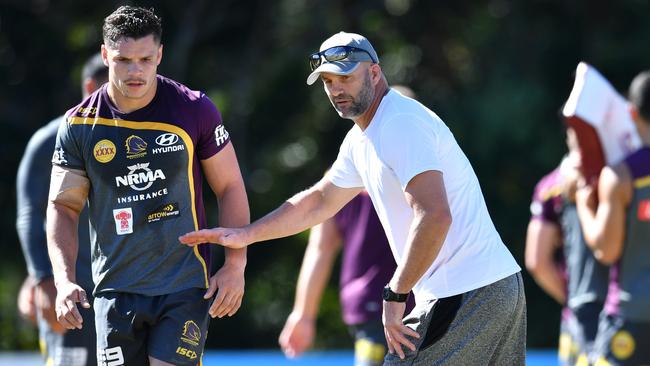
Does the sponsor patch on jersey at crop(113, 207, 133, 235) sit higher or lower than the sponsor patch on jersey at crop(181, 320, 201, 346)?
higher

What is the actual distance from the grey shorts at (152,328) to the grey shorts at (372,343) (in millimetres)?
1625

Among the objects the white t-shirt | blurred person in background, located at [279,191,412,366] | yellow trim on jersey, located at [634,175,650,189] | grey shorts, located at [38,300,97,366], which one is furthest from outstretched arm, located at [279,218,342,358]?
the white t-shirt

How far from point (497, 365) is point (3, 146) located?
1141 cm

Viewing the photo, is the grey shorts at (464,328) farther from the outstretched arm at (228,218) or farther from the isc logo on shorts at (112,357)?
the isc logo on shorts at (112,357)

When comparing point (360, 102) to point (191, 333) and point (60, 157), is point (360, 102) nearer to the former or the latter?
point (191, 333)

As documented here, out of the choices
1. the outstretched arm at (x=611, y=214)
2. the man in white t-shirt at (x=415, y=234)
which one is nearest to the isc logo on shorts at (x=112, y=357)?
the man in white t-shirt at (x=415, y=234)

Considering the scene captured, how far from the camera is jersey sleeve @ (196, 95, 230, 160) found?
4887mm

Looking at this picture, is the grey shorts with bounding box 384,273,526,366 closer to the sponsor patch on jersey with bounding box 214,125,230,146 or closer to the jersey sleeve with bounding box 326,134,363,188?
the jersey sleeve with bounding box 326,134,363,188

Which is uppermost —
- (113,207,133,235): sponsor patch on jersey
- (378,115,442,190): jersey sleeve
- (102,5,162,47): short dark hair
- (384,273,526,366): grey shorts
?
(102,5,162,47): short dark hair

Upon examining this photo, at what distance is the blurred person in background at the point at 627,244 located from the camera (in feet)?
18.8

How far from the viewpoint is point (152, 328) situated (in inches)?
191

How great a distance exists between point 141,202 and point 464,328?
1.43 m

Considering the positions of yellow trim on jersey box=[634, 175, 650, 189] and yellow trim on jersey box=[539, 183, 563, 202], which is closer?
yellow trim on jersey box=[634, 175, 650, 189]

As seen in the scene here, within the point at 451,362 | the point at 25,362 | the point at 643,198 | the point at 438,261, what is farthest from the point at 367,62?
the point at 25,362
